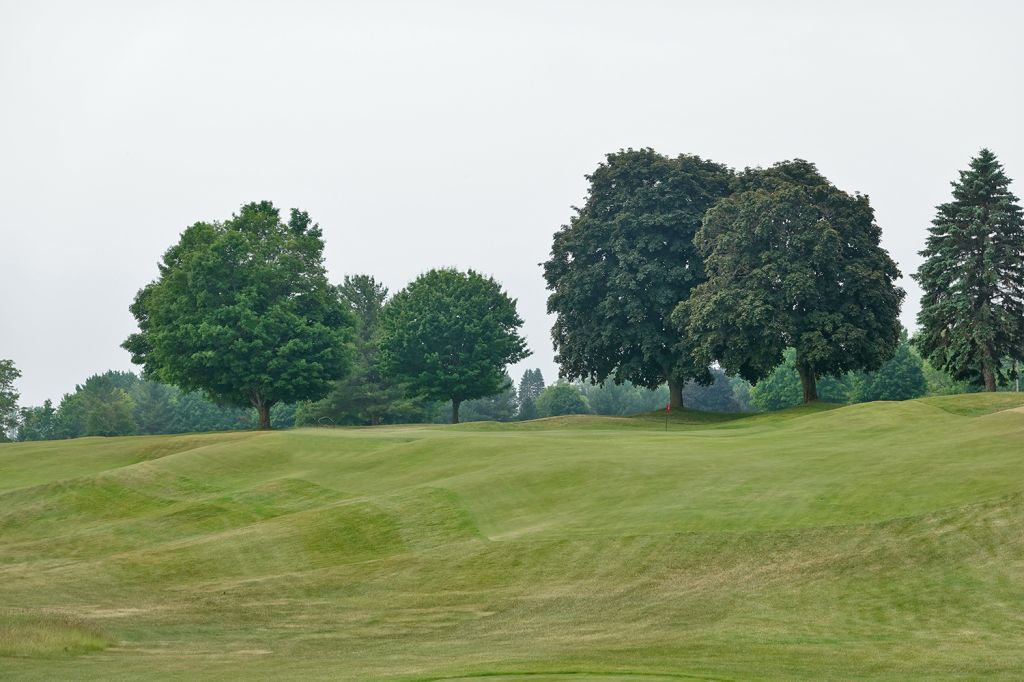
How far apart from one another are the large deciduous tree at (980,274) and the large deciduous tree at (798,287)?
3.05m

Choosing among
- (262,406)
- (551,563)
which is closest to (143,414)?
(262,406)

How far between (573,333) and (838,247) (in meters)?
19.9

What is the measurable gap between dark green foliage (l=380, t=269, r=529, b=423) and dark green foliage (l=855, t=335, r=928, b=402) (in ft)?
164

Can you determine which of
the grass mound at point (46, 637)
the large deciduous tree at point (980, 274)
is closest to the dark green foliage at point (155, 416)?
the large deciduous tree at point (980, 274)

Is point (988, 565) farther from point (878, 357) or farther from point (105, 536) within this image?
point (878, 357)

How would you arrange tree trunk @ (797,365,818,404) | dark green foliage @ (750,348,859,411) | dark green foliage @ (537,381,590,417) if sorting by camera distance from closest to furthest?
1. tree trunk @ (797,365,818,404)
2. dark green foliage @ (750,348,859,411)
3. dark green foliage @ (537,381,590,417)

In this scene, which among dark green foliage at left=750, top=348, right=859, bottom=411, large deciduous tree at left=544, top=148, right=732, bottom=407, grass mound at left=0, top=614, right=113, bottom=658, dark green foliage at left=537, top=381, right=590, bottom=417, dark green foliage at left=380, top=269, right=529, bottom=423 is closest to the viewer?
grass mound at left=0, top=614, right=113, bottom=658

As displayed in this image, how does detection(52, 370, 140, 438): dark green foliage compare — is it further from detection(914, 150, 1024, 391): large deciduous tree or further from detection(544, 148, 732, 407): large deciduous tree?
detection(914, 150, 1024, 391): large deciduous tree

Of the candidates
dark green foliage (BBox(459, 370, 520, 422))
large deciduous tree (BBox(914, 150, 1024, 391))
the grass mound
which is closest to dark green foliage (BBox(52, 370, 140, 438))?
dark green foliage (BBox(459, 370, 520, 422))

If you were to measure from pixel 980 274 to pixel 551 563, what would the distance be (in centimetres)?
4591

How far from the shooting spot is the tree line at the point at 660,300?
2468 inches

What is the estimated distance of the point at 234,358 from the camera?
68375 millimetres

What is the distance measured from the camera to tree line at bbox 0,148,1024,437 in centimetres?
6269

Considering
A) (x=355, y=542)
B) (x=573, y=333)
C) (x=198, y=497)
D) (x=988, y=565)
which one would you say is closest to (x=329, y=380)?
(x=573, y=333)
